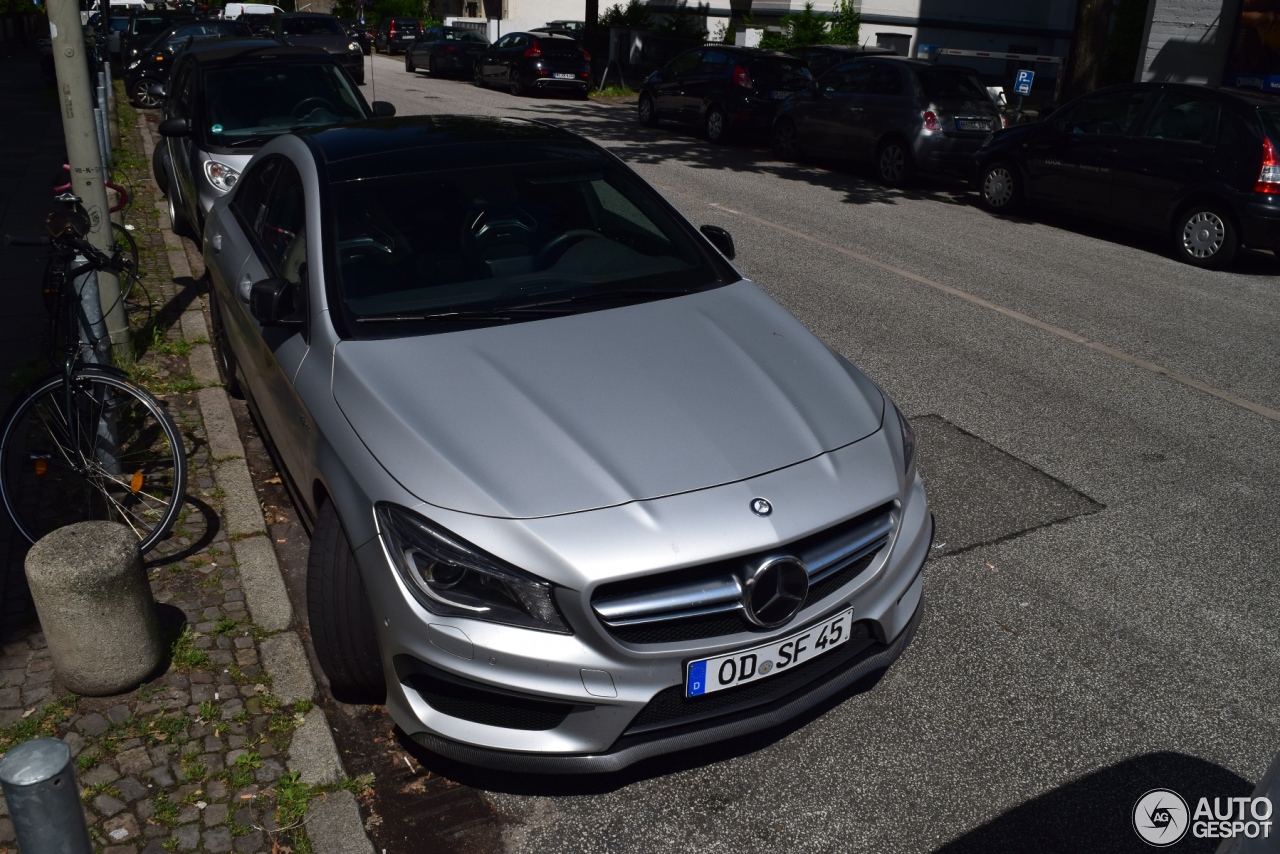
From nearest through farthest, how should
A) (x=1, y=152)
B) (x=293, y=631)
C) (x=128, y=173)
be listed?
(x=293, y=631)
(x=128, y=173)
(x=1, y=152)

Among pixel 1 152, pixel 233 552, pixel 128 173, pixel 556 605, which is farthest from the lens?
pixel 1 152

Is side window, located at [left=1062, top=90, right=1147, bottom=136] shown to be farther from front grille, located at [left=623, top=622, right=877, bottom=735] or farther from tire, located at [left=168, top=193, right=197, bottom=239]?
front grille, located at [left=623, top=622, right=877, bottom=735]

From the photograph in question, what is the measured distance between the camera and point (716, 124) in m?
18.4

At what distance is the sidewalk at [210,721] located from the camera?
310cm

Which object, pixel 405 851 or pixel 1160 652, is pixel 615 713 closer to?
pixel 405 851

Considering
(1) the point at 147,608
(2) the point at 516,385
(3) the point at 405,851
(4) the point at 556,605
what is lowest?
(3) the point at 405,851

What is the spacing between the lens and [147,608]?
12.0 feet

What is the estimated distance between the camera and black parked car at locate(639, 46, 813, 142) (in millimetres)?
17953

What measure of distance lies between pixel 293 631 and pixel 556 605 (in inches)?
62.8

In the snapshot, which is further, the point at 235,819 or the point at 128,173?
the point at 128,173

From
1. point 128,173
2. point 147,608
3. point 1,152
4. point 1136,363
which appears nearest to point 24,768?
point 147,608

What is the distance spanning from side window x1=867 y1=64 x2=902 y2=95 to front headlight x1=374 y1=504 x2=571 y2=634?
13.1 metres

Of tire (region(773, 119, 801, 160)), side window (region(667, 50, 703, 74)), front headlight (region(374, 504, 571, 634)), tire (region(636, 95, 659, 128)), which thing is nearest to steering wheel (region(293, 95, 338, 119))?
front headlight (region(374, 504, 571, 634))

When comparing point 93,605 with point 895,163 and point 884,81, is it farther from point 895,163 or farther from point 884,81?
point 884,81
